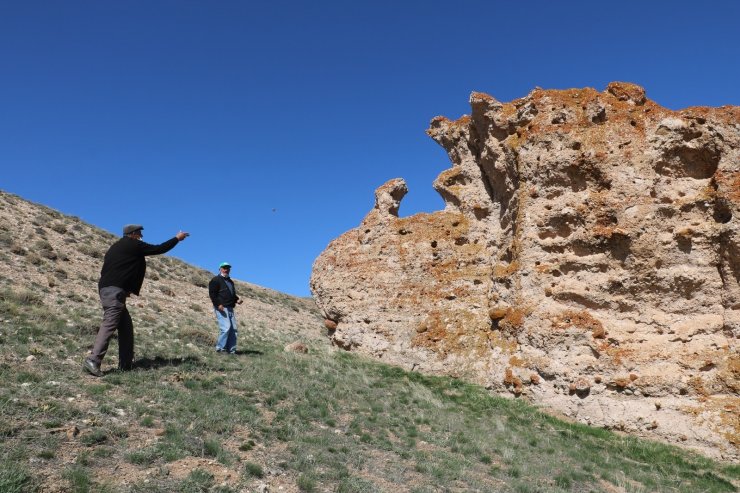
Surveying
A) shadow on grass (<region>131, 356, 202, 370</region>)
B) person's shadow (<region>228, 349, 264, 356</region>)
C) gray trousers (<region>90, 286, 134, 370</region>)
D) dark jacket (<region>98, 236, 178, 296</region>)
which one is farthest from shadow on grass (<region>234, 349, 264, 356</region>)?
dark jacket (<region>98, 236, 178, 296</region>)

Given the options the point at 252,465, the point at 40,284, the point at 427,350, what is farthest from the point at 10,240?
the point at 252,465

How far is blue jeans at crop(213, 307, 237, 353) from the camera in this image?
1241 centimetres

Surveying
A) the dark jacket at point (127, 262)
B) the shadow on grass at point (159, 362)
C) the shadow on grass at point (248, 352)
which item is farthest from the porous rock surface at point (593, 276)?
the dark jacket at point (127, 262)

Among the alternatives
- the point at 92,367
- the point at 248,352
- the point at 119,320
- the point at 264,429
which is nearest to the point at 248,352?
the point at 248,352

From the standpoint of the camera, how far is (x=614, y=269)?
1153 centimetres

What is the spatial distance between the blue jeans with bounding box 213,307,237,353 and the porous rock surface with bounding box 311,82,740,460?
3.36 m

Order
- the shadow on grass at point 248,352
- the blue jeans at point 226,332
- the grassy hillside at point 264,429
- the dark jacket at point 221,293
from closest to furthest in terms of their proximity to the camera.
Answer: the grassy hillside at point 264,429 → the blue jeans at point 226,332 → the shadow on grass at point 248,352 → the dark jacket at point 221,293

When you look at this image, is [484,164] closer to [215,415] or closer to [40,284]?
[215,415]

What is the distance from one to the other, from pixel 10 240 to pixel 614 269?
70.7 ft

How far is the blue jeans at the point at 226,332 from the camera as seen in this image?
40.7ft

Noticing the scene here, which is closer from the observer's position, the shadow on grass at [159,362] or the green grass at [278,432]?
the green grass at [278,432]

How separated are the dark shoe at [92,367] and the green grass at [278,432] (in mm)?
207

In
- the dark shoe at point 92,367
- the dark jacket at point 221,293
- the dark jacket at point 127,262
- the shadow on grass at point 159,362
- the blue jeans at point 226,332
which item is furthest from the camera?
the dark jacket at point 221,293

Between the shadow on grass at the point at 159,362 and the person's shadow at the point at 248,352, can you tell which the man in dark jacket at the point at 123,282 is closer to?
the shadow on grass at the point at 159,362
